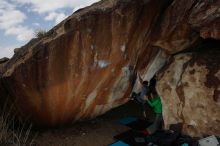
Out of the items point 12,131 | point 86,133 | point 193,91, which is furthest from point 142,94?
point 12,131

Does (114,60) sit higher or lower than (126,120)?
higher

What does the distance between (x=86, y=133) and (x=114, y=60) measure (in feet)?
4.59

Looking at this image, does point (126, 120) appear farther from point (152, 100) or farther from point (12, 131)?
point (12, 131)

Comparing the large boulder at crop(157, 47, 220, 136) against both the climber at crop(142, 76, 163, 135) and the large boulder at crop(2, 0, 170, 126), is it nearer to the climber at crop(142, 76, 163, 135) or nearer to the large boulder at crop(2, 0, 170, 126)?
the climber at crop(142, 76, 163, 135)

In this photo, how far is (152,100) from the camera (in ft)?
16.4

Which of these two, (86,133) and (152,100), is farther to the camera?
(152,100)

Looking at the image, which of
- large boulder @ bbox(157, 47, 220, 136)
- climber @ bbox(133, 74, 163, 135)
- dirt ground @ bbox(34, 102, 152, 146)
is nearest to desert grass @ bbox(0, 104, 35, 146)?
dirt ground @ bbox(34, 102, 152, 146)

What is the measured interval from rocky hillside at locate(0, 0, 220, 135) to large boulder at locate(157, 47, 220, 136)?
2 centimetres

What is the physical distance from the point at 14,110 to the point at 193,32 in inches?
130

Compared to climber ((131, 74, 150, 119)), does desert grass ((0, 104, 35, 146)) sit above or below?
below

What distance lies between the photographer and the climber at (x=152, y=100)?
4.87 meters

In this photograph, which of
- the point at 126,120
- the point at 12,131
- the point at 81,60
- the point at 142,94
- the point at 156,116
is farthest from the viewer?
the point at 126,120

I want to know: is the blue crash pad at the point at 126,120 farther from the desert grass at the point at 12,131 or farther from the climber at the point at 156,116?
the desert grass at the point at 12,131

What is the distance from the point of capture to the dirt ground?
442 cm
